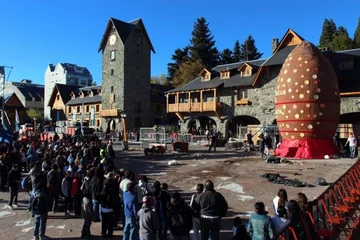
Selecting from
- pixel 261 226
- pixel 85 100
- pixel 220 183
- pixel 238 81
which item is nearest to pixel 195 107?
pixel 238 81

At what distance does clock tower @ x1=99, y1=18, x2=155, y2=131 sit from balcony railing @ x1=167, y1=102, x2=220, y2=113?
7.96 meters

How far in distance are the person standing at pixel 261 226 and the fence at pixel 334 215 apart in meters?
0.41

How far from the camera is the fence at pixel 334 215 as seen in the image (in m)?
5.56

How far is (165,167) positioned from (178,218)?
37.2ft

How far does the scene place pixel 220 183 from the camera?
1316 centimetres

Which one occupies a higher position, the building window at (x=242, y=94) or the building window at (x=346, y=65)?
the building window at (x=346, y=65)

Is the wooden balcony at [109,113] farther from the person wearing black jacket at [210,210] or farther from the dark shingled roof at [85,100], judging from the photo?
the person wearing black jacket at [210,210]

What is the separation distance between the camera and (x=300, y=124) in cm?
1955

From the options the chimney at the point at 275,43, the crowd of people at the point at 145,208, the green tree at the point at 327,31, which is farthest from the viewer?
the green tree at the point at 327,31

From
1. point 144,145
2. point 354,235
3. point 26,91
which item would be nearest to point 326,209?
point 354,235

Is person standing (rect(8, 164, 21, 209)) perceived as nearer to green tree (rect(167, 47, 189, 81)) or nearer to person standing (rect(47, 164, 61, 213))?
person standing (rect(47, 164, 61, 213))

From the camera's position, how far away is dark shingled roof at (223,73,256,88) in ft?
121

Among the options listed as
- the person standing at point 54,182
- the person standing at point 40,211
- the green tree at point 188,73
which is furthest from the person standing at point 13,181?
the green tree at point 188,73

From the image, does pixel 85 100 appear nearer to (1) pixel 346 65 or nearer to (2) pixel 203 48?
(2) pixel 203 48
